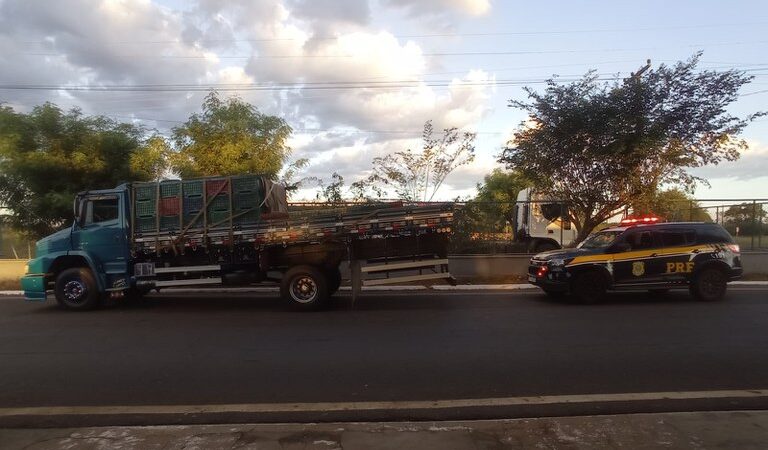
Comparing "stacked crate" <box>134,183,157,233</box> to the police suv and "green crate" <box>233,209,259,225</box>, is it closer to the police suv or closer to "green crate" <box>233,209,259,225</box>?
"green crate" <box>233,209,259,225</box>

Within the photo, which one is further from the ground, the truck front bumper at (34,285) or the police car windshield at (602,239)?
the police car windshield at (602,239)

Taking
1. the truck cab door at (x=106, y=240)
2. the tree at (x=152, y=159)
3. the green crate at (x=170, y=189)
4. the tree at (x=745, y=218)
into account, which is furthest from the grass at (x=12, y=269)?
the tree at (x=745, y=218)

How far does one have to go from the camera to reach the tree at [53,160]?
→ 48.5 ft

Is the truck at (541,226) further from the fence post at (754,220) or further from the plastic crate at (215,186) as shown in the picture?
the plastic crate at (215,186)

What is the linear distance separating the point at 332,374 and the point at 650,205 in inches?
532

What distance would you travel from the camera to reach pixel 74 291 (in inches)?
447

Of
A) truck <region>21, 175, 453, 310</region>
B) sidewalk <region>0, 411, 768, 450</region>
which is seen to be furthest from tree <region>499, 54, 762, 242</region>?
sidewalk <region>0, 411, 768, 450</region>

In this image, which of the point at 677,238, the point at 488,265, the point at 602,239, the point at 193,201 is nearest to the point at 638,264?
the point at 602,239

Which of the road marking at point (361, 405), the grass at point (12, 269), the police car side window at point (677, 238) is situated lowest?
the road marking at point (361, 405)

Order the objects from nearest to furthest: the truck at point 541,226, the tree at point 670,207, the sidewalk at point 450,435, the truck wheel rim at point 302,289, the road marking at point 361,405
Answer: the sidewalk at point 450,435
the road marking at point 361,405
the truck wheel rim at point 302,289
the tree at point 670,207
the truck at point 541,226

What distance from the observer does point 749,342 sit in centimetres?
773

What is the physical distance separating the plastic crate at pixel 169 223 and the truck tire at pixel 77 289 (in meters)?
1.88

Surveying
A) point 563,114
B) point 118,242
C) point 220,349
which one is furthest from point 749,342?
point 118,242

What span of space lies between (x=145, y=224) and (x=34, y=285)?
105 inches
